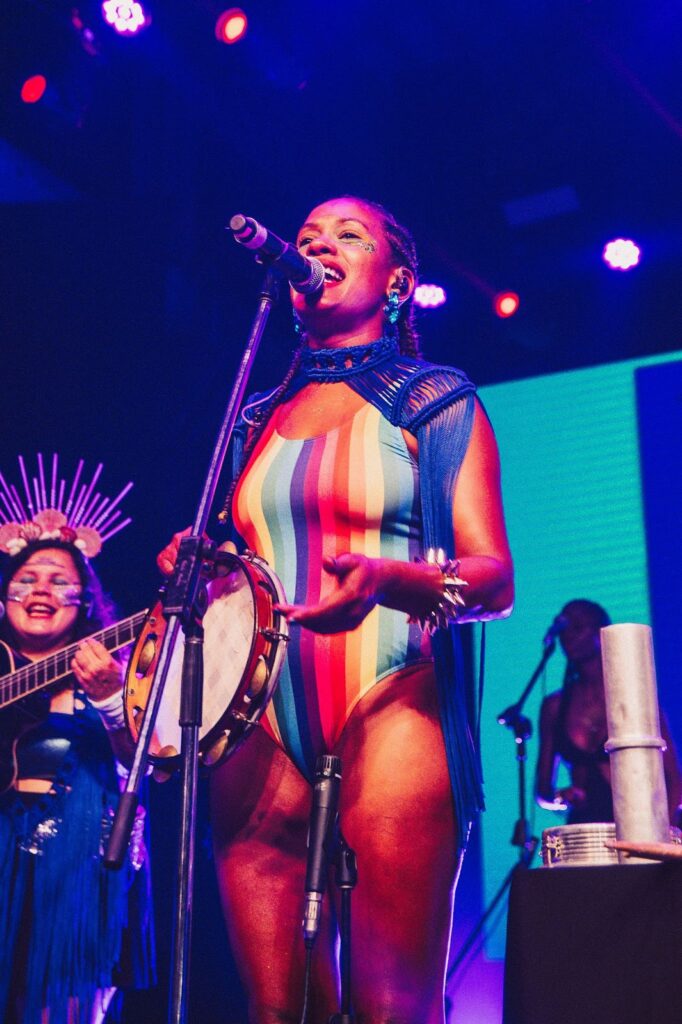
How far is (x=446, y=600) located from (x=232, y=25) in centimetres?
349

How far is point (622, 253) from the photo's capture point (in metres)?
5.86

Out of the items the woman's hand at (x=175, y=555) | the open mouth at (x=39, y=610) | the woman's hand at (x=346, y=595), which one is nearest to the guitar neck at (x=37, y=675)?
the open mouth at (x=39, y=610)

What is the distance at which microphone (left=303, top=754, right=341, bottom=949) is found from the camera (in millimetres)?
1804

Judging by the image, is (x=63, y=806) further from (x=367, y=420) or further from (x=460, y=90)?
(x=460, y=90)

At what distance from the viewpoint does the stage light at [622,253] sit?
19.1ft

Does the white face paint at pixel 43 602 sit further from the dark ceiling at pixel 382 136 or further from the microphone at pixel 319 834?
the microphone at pixel 319 834

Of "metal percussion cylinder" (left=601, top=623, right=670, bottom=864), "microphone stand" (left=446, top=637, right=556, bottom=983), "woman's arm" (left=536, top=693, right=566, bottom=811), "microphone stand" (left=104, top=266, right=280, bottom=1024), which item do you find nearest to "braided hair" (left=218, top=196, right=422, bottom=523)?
"microphone stand" (left=104, top=266, right=280, bottom=1024)

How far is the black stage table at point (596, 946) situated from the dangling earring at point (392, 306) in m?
1.28

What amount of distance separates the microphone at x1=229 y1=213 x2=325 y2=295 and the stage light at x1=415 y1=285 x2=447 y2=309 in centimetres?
397

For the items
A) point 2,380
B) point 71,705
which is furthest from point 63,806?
point 2,380

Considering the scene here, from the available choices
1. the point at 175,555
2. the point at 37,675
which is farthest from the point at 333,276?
the point at 37,675

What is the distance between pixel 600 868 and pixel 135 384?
3.82 meters

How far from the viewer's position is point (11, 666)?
4.07m

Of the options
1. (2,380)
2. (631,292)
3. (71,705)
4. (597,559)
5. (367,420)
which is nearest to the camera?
(367,420)
